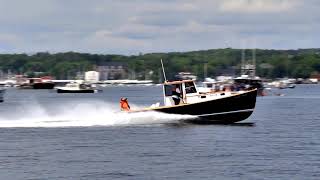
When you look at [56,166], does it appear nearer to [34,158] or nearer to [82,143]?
[34,158]

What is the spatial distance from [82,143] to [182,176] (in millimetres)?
15748

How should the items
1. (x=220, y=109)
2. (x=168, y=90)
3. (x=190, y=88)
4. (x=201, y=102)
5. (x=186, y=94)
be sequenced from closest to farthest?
(x=201, y=102) < (x=186, y=94) < (x=190, y=88) < (x=220, y=109) < (x=168, y=90)

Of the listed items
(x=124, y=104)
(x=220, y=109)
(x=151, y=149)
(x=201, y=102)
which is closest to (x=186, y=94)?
(x=201, y=102)

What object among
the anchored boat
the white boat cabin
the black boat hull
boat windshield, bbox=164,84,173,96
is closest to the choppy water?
the black boat hull

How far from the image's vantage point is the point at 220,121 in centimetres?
6600

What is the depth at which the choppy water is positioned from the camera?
4156 centimetres

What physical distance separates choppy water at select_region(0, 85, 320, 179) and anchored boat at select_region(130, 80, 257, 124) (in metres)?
0.85

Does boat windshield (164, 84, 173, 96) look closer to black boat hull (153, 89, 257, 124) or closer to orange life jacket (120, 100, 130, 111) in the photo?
black boat hull (153, 89, 257, 124)

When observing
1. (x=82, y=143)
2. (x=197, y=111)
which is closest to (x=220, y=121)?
(x=197, y=111)

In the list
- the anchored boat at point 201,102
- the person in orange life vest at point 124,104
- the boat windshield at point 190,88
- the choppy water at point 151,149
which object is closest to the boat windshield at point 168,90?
the anchored boat at point 201,102

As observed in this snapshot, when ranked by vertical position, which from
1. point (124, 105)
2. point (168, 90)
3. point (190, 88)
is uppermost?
point (190, 88)

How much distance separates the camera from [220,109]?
65062 millimetres

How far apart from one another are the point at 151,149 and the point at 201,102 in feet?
45.3

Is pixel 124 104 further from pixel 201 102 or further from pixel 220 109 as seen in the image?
pixel 220 109
